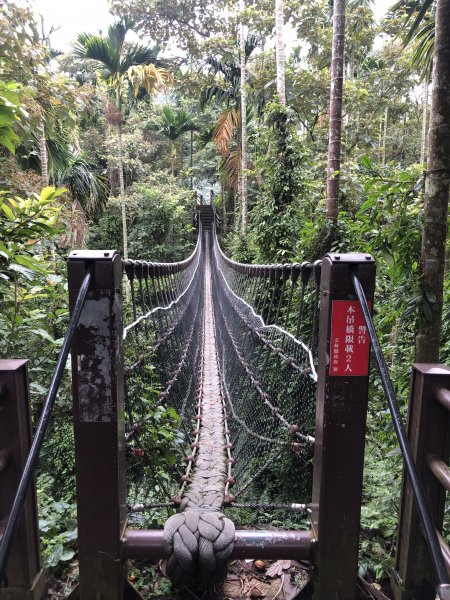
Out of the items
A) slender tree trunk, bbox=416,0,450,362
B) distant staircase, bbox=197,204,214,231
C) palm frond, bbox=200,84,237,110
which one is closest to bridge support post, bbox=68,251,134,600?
slender tree trunk, bbox=416,0,450,362

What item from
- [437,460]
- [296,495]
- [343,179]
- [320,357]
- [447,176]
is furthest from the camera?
[343,179]

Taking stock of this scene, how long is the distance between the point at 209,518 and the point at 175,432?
2.48 ft

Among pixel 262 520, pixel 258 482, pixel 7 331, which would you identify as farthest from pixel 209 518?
pixel 258 482

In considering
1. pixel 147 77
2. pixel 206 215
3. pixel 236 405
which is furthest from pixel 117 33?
pixel 206 215

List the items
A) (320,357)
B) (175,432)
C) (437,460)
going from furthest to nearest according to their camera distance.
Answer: (175,432)
(320,357)
(437,460)

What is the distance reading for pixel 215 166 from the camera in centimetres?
1369

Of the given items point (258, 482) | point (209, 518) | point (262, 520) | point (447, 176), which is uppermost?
point (447, 176)

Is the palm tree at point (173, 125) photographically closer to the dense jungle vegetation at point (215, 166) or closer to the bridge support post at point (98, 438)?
the dense jungle vegetation at point (215, 166)

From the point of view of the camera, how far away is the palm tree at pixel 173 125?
41.1ft

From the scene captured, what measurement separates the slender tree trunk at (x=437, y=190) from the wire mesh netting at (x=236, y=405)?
38 centimetres

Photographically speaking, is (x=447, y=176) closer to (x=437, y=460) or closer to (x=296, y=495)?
(x=437, y=460)

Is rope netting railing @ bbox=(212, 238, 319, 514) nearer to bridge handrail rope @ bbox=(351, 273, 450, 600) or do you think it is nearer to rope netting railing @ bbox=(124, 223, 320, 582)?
rope netting railing @ bbox=(124, 223, 320, 582)

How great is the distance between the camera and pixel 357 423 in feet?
2.68

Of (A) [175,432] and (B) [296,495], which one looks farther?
(B) [296,495]
